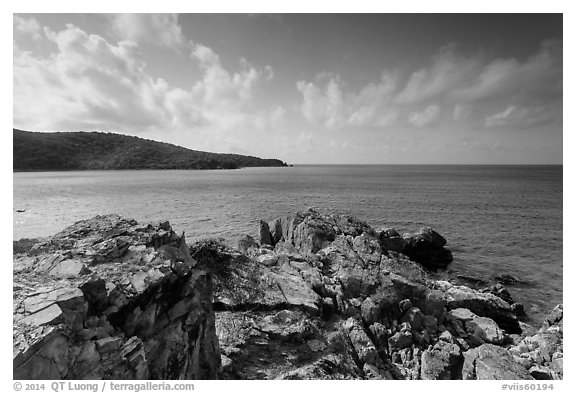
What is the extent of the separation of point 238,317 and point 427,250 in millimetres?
24064

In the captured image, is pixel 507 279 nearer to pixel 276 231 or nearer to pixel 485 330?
pixel 485 330

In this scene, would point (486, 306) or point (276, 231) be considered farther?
point (276, 231)

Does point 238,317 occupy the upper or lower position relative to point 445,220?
upper

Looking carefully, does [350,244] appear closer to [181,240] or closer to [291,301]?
[291,301]

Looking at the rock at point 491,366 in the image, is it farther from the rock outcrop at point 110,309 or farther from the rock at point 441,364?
the rock outcrop at point 110,309

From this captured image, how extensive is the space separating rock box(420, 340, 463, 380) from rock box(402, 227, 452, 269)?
53.0 ft

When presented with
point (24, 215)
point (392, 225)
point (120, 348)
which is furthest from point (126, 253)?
point (24, 215)

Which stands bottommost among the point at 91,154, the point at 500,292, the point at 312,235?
the point at 500,292

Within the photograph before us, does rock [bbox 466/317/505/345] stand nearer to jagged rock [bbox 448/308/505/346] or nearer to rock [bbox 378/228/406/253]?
jagged rock [bbox 448/308/505/346]

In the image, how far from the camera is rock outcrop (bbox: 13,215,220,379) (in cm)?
472

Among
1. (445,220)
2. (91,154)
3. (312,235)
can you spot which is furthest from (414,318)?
→ (91,154)

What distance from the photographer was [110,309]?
19.3 feet

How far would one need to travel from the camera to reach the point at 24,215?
117 ft
